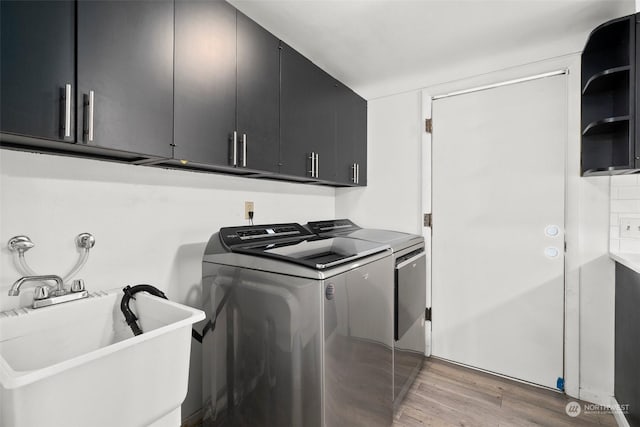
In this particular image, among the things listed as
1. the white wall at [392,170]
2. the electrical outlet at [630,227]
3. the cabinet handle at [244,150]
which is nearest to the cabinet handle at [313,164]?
the cabinet handle at [244,150]

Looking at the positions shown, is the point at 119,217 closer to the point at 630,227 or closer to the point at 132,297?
the point at 132,297

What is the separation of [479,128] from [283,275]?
203 cm

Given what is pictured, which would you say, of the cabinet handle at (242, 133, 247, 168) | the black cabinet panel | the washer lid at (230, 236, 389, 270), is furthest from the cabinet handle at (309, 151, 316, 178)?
the black cabinet panel

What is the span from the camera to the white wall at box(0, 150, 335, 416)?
113 cm

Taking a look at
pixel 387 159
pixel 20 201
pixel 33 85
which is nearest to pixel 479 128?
pixel 387 159

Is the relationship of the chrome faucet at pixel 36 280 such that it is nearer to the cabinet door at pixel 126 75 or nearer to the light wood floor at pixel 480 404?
the cabinet door at pixel 126 75

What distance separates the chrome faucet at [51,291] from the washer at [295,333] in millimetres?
557

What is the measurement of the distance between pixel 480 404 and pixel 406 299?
818mm

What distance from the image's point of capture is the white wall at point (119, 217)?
1134 millimetres

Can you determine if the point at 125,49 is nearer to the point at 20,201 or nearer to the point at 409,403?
the point at 20,201

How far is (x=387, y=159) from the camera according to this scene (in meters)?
2.80

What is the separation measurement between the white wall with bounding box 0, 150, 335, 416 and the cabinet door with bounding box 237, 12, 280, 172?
16.6 inches

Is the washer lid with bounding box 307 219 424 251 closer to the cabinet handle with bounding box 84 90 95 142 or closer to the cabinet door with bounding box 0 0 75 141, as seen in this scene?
the cabinet handle with bounding box 84 90 95 142

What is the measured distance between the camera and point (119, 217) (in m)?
1.41
